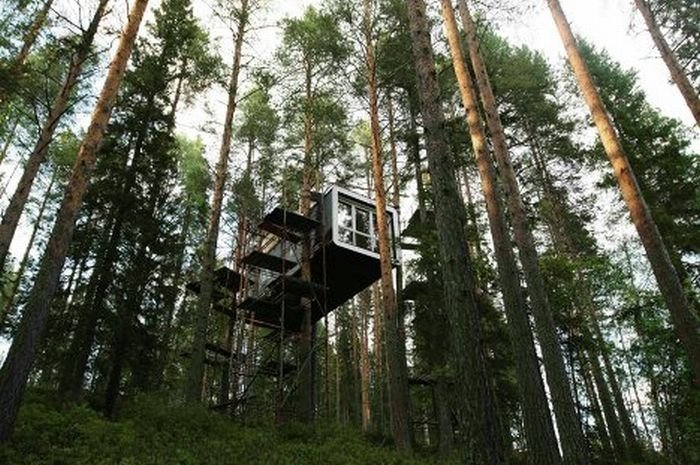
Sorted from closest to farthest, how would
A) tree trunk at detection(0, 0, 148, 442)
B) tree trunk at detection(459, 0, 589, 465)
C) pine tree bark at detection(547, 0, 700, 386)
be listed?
tree trunk at detection(0, 0, 148, 442) < tree trunk at detection(459, 0, 589, 465) < pine tree bark at detection(547, 0, 700, 386)

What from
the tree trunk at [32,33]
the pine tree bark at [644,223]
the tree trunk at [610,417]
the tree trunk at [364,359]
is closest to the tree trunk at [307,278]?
the tree trunk at [32,33]

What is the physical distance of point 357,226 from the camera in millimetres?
14664

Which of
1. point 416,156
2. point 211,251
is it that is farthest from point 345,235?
point 416,156

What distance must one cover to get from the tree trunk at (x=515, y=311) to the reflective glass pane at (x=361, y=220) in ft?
17.7

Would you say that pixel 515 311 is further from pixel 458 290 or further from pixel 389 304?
pixel 389 304

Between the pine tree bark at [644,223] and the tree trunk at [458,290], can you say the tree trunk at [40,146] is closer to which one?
the tree trunk at [458,290]

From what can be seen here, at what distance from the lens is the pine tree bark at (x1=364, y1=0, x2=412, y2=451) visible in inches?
432

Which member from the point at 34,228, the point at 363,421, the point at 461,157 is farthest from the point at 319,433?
the point at 34,228

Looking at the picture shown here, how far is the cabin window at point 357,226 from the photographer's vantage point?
14070 mm

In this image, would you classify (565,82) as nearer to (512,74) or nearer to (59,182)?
(512,74)

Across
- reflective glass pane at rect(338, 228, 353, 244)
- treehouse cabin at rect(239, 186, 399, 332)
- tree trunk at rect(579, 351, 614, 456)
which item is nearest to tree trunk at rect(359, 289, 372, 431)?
tree trunk at rect(579, 351, 614, 456)

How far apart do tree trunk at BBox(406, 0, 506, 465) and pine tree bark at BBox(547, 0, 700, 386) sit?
4.79 m

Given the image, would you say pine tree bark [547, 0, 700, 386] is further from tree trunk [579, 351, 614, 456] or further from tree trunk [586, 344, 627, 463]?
tree trunk [579, 351, 614, 456]

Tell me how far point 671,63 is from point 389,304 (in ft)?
27.4
